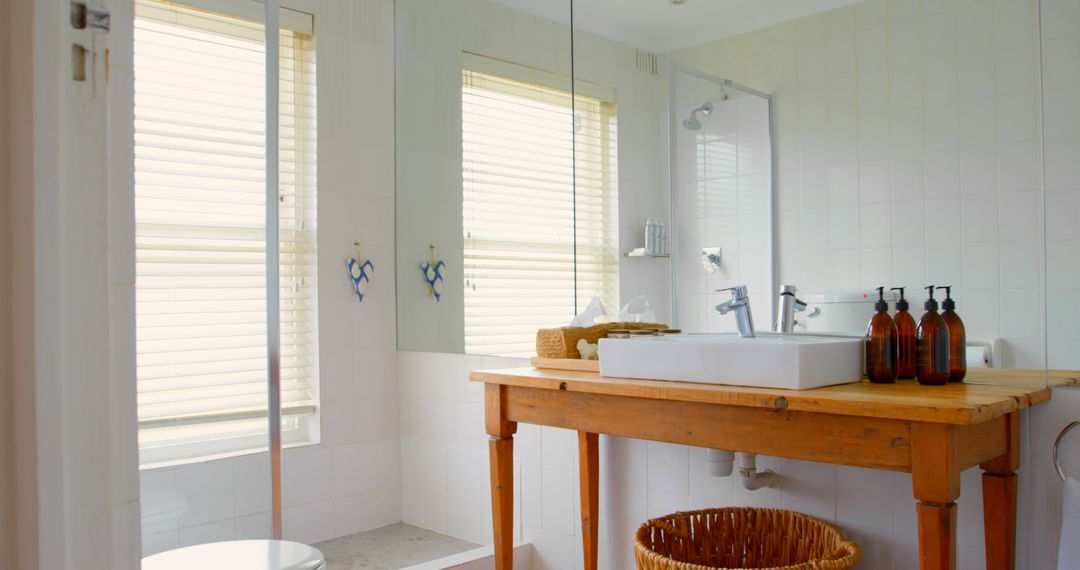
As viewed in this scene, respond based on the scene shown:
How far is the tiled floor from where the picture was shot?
8.77ft

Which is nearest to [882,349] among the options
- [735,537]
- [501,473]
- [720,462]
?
[720,462]

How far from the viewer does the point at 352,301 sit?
10.0 ft

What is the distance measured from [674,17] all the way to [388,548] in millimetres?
1913

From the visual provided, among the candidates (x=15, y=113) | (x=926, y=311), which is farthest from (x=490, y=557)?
(x=15, y=113)

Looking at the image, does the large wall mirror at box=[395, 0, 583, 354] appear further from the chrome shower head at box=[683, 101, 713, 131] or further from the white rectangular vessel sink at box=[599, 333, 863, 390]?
the white rectangular vessel sink at box=[599, 333, 863, 390]

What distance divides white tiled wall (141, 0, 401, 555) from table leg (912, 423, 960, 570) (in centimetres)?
194

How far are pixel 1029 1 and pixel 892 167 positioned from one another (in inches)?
16.1

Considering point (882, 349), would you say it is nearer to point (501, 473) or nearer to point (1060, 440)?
point (1060, 440)

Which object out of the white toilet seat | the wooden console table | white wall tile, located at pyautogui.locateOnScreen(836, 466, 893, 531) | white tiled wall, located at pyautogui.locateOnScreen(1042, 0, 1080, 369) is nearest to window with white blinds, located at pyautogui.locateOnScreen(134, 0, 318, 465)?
the white toilet seat

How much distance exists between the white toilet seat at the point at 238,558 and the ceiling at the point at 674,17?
5.23ft

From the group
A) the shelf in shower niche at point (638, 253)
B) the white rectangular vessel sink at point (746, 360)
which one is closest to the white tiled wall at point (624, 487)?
the white rectangular vessel sink at point (746, 360)

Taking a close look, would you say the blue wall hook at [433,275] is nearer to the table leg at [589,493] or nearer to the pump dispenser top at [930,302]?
the table leg at [589,493]

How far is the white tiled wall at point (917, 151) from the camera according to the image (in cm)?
171

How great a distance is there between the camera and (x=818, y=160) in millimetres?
1971
